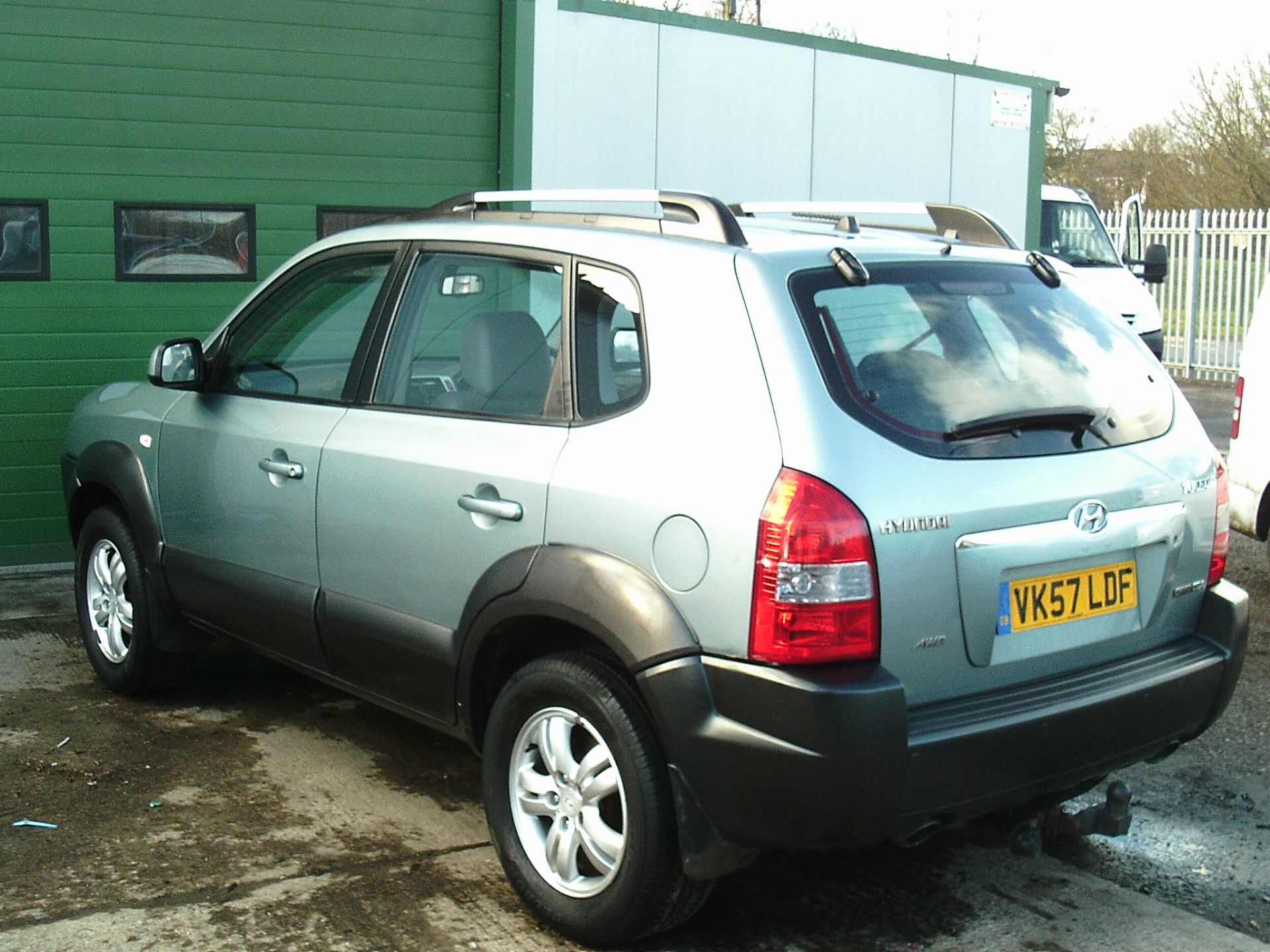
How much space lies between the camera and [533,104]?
8805mm

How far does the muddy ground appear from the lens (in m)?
3.60

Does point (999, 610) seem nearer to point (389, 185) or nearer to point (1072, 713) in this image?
point (1072, 713)

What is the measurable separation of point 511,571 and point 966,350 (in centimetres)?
121

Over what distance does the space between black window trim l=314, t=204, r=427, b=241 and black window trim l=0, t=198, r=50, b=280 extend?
1447mm

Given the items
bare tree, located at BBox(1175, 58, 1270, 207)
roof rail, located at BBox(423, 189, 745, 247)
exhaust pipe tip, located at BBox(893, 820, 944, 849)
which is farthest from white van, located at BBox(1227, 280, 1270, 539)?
bare tree, located at BBox(1175, 58, 1270, 207)

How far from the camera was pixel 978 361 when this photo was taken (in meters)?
3.48

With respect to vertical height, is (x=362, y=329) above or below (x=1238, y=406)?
above

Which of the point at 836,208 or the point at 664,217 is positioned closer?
the point at 664,217

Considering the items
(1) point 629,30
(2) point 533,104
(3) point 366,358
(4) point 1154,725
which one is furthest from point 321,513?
(1) point 629,30

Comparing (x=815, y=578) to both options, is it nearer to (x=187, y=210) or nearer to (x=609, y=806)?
(x=609, y=806)

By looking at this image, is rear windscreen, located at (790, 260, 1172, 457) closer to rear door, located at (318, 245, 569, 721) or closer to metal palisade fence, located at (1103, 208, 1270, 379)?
rear door, located at (318, 245, 569, 721)

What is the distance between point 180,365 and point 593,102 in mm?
4760

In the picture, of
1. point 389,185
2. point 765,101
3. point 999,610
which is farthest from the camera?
point 765,101

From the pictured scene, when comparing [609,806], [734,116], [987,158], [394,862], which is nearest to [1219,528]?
[609,806]
